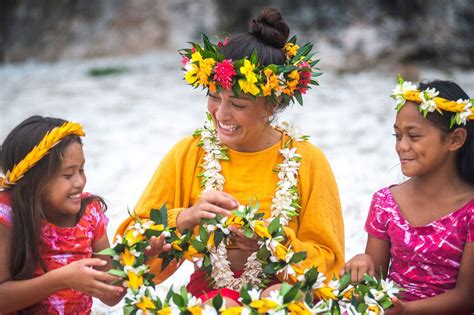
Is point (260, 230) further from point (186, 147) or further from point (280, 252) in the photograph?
point (186, 147)

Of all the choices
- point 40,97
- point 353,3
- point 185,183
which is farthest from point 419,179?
point 353,3

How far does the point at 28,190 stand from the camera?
3.45 m

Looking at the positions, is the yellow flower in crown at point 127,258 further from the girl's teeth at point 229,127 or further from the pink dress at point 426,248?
the pink dress at point 426,248

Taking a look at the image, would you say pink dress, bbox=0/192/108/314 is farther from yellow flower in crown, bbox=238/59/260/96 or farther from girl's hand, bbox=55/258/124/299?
yellow flower in crown, bbox=238/59/260/96

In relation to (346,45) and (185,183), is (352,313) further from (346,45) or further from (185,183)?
(346,45)

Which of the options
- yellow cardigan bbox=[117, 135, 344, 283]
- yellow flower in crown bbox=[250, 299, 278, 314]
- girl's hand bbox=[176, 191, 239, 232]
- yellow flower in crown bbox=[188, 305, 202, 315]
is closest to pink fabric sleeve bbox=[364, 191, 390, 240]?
yellow cardigan bbox=[117, 135, 344, 283]

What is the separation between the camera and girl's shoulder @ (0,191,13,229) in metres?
3.39

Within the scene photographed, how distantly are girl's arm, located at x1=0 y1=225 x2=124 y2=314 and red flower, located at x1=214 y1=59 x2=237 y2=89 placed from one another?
95 cm

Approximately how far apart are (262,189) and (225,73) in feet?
1.96

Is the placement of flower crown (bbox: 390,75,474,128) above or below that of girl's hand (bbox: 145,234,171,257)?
above

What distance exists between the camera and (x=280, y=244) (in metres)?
3.23

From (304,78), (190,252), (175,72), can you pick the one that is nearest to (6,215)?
(190,252)

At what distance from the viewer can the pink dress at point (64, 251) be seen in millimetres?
3541

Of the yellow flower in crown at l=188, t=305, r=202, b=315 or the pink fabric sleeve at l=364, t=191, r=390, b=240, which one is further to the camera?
the pink fabric sleeve at l=364, t=191, r=390, b=240
